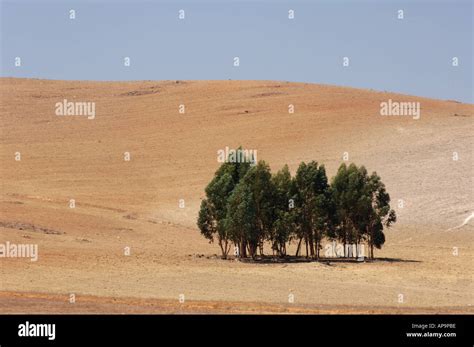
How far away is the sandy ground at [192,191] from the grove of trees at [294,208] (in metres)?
2.24

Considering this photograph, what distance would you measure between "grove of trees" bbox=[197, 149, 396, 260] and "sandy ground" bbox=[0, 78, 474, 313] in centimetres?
224

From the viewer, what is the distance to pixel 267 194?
57312 millimetres

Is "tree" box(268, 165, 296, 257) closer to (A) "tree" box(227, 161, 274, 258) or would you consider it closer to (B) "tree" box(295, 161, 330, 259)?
(A) "tree" box(227, 161, 274, 258)

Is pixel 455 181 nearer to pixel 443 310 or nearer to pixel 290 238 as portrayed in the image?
Answer: pixel 290 238

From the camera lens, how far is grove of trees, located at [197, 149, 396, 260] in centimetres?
5669

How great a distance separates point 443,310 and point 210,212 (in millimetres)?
26813

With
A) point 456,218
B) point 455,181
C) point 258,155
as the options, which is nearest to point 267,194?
point 456,218

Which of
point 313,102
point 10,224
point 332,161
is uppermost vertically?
point 313,102

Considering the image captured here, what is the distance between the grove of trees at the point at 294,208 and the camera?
5669cm

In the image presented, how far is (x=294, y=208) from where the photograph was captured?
5753 centimetres
